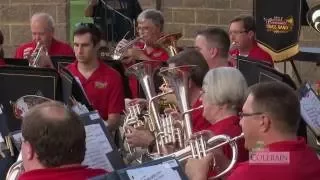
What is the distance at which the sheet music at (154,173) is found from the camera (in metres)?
3.11

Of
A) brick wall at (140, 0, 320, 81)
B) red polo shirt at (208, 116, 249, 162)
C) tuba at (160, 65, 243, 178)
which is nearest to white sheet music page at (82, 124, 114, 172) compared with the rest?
tuba at (160, 65, 243, 178)

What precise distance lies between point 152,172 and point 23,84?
2548 millimetres

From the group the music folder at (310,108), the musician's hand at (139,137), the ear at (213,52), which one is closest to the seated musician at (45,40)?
the ear at (213,52)

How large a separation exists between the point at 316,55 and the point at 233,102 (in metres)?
5.34

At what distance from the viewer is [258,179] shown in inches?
139

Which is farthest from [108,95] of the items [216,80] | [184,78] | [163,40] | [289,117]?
[289,117]

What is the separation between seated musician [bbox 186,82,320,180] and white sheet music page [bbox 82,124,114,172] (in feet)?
2.58

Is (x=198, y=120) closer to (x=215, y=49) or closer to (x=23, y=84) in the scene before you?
(x=215, y=49)

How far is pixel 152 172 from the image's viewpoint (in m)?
3.15

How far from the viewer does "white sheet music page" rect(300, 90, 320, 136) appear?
4789mm

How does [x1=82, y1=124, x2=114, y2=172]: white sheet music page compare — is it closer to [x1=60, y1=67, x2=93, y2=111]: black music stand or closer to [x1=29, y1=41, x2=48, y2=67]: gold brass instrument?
[x1=60, y1=67, x2=93, y2=111]: black music stand

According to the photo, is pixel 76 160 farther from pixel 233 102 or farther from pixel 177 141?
pixel 177 141

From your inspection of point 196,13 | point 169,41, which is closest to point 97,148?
point 169,41

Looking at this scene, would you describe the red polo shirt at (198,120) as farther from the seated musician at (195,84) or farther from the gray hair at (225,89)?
the gray hair at (225,89)
